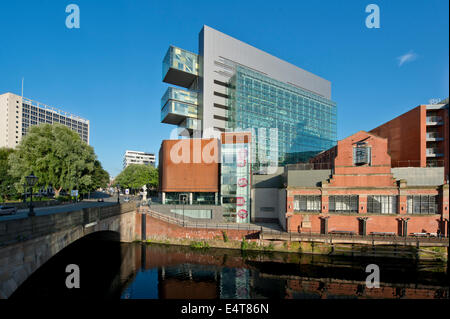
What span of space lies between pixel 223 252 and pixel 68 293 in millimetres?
18288

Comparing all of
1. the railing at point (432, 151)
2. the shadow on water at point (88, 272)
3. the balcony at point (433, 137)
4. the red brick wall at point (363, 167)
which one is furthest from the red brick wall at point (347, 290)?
the balcony at point (433, 137)

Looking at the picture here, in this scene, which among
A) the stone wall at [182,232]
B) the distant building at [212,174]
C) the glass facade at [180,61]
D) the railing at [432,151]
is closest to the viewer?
the stone wall at [182,232]

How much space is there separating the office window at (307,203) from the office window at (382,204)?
6496 millimetres

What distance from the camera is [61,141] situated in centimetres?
4803

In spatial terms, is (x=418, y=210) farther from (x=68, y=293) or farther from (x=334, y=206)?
(x=68, y=293)

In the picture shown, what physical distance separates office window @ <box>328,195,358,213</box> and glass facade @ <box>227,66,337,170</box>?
38.2 meters

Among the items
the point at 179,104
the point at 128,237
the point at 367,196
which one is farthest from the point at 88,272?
the point at 179,104

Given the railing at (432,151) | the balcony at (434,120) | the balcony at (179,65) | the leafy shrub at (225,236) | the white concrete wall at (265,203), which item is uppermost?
the balcony at (179,65)

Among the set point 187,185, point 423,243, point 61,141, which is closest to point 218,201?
point 187,185

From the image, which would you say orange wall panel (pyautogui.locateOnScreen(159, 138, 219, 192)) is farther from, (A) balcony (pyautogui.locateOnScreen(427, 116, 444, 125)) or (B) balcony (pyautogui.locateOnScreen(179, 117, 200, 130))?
(A) balcony (pyautogui.locateOnScreen(427, 116, 444, 125))

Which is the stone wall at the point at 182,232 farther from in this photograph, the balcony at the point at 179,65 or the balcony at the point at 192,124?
the balcony at the point at 179,65

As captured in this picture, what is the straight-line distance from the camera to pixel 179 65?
221ft

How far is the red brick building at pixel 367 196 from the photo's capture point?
3020 cm

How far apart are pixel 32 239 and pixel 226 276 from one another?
17.9 m
